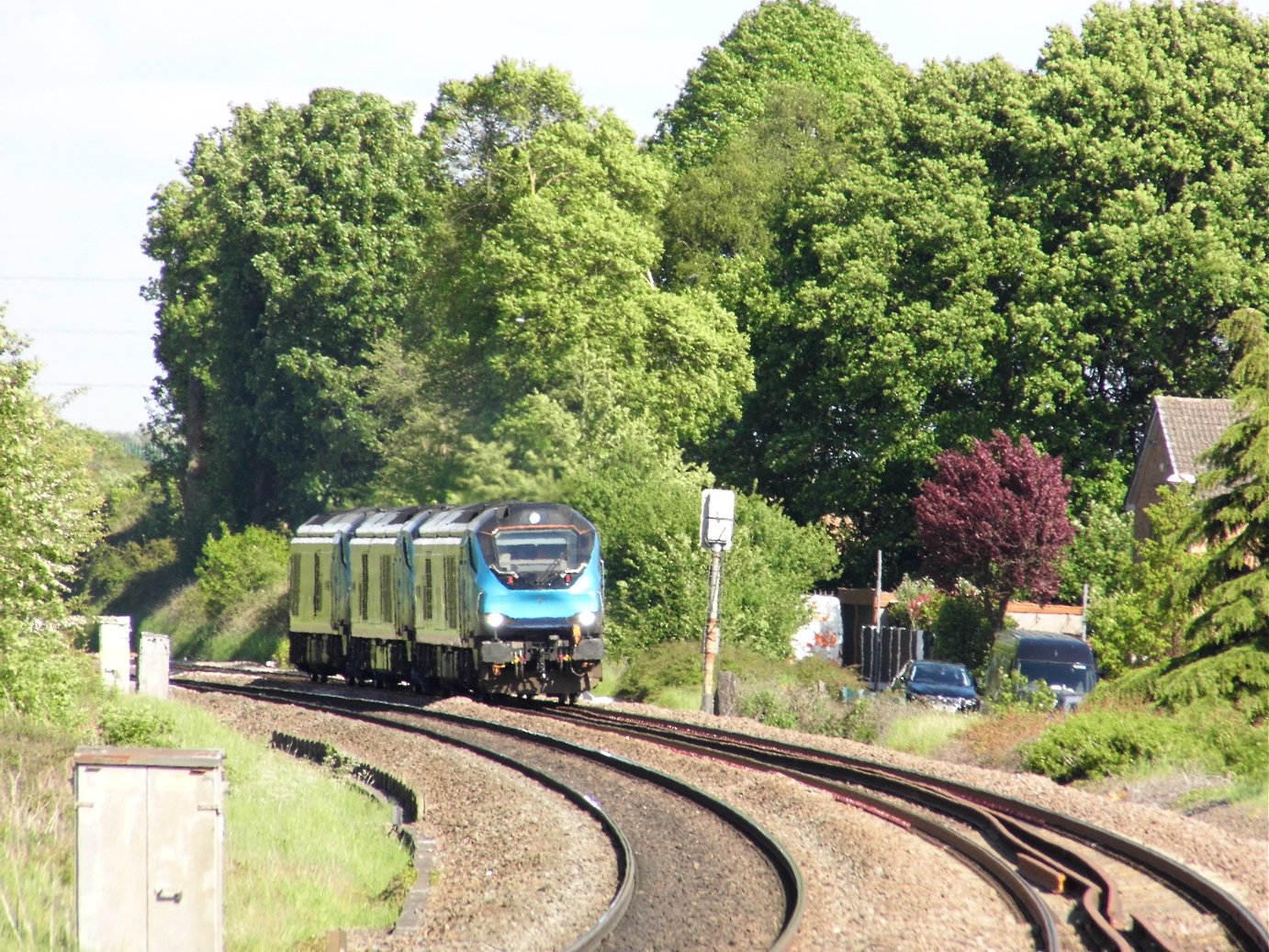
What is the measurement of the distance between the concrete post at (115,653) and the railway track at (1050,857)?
8472mm

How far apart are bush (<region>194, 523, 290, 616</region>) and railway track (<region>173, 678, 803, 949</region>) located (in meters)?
29.7

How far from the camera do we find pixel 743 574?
115 ft

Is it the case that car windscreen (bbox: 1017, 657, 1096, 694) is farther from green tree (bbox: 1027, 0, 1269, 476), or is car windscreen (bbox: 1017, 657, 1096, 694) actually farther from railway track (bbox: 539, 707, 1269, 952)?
green tree (bbox: 1027, 0, 1269, 476)

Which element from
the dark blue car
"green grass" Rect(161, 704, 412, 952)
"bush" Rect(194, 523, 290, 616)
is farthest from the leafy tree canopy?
"green grass" Rect(161, 704, 412, 952)

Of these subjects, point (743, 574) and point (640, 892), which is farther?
point (743, 574)

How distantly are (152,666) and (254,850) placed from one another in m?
12.9

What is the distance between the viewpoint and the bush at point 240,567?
52.0 meters

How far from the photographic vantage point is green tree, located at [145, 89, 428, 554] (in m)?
58.4

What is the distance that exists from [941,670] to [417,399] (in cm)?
2462

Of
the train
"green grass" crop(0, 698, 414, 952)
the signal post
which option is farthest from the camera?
the signal post

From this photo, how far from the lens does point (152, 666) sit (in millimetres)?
25875

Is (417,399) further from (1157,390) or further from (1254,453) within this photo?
(1254,453)

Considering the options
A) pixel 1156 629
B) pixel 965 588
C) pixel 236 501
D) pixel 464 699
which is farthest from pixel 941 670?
pixel 236 501

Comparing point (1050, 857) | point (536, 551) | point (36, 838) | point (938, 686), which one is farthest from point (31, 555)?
point (938, 686)
